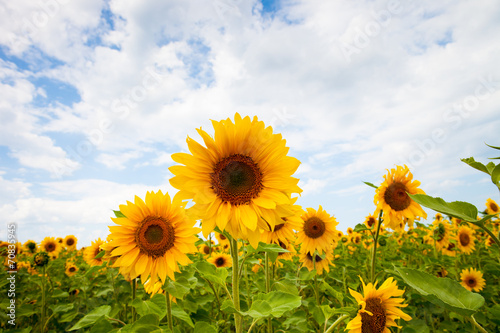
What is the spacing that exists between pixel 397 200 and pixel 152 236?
9.83ft

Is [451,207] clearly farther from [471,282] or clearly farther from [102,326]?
[471,282]

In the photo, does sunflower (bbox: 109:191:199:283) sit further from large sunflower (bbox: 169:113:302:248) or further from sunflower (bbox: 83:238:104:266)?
sunflower (bbox: 83:238:104:266)

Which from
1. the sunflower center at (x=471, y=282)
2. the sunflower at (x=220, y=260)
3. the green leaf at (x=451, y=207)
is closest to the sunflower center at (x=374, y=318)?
the green leaf at (x=451, y=207)

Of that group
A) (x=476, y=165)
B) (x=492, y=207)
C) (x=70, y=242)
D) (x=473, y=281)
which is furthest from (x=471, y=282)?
(x=70, y=242)

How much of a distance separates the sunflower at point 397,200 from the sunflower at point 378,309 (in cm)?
151

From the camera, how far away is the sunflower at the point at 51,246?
8.60 metres

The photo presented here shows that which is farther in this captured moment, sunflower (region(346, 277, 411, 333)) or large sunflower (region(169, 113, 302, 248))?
sunflower (region(346, 277, 411, 333))

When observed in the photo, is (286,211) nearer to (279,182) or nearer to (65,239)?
(279,182)

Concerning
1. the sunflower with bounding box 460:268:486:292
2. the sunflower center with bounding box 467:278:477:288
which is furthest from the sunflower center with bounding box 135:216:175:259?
the sunflower center with bounding box 467:278:477:288

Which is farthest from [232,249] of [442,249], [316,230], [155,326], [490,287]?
[442,249]

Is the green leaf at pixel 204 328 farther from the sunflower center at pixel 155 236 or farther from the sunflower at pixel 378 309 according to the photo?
the sunflower at pixel 378 309

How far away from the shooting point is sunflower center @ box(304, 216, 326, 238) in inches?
194

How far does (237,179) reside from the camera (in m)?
2.04

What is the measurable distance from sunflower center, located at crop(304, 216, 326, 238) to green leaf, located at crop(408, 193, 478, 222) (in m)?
3.57
